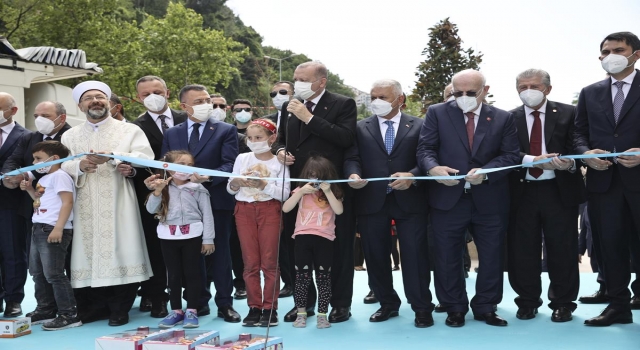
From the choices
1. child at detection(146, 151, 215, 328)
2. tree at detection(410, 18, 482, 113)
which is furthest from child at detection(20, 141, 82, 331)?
tree at detection(410, 18, 482, 113)

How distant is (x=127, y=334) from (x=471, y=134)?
3073 mm

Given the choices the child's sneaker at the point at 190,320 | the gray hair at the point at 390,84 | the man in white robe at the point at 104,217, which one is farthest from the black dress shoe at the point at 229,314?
the gray hair at the point at 390,84

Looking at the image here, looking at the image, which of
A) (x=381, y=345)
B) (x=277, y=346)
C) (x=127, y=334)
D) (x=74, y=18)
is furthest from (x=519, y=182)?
(x=74, y=18)

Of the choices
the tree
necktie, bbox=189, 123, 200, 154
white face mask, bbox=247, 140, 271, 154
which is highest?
the tree

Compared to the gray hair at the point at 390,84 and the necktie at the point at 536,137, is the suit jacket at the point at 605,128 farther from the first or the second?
the gray hair at the point at 390,84

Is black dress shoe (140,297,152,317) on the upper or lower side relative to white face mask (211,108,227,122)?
lower

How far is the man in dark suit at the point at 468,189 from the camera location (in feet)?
18.4

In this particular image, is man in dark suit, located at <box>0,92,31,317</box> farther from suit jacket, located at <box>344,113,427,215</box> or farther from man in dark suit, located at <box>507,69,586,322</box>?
man in dark suit, located at <box>507,69,586,322</box>

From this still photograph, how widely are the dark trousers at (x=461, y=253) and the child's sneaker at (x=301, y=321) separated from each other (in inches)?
44.4

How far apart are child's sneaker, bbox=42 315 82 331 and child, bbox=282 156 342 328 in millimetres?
1875

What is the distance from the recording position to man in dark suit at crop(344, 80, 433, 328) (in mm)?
5770

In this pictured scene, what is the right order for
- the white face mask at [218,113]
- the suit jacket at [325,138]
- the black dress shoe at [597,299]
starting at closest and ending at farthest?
the suit jacket at [325,138] < the black dress shoe at [597,299] < the white face mask at [218,113]

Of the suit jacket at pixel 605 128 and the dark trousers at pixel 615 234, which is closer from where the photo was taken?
the suit jacket at pixel 605 128

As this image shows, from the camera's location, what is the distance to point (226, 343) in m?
4.35
